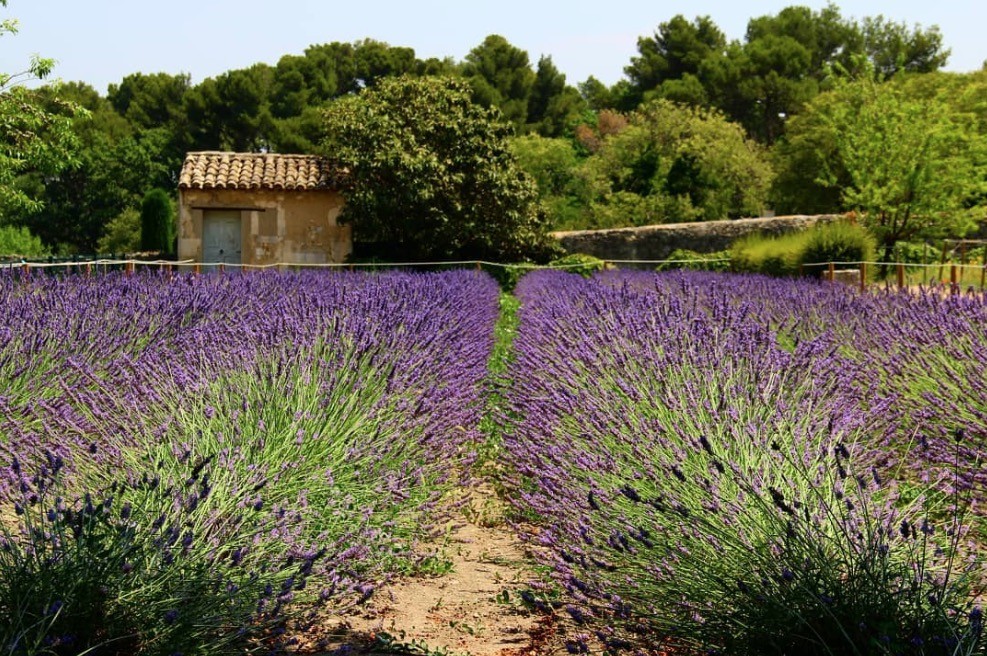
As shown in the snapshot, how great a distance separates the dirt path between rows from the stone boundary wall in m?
17.9

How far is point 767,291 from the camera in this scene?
8.03 meters

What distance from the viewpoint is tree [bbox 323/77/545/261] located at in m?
18.9

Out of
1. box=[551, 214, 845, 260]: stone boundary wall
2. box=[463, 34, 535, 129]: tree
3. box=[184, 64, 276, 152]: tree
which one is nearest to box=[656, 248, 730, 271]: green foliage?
box=[551, 214, 845, 260]: stone boundary wall

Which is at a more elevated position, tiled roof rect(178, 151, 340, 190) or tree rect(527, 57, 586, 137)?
tree rect(527, 57, 586, 137)

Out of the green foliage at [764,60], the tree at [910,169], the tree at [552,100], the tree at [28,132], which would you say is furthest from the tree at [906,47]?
the tree at [28,132]

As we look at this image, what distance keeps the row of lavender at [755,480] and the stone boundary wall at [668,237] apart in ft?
50.9

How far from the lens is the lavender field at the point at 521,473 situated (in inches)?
83.8

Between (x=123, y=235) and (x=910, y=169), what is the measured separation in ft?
76.2

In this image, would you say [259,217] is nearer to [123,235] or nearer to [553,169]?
[553,169]

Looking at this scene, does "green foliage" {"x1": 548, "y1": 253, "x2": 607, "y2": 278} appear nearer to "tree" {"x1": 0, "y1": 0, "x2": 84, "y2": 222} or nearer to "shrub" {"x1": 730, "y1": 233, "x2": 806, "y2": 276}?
"shrub" {"x1": 730, "y1": 233, "x2": 806, "y2": 276}

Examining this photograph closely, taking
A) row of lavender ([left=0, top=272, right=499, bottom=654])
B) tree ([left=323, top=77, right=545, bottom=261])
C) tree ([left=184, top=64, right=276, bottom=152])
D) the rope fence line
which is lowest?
row of lavender ([left=0, top=272, right=499, bottom=654])

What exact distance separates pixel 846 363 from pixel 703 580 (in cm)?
251

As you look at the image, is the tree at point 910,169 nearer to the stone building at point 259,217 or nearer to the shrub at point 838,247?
the shrub at point 838,247

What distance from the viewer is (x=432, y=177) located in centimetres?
1898
